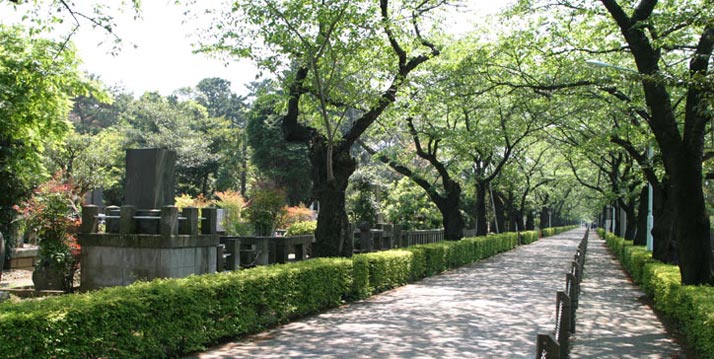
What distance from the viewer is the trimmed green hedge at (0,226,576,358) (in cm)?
566

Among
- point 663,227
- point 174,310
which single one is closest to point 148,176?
point 174,310

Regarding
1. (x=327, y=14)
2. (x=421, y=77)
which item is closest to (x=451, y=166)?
(x=421, y=77)

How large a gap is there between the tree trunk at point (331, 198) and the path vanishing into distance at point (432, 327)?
1558mm

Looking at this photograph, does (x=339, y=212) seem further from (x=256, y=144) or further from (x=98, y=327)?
(x=256, y=144)

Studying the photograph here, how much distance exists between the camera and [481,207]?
106 ft

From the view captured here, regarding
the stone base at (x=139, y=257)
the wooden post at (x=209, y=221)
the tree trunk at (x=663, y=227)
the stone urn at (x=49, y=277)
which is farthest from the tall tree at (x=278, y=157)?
the stone base at (x=139, y=257)

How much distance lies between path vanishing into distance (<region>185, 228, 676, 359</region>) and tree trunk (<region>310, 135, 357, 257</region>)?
156cm

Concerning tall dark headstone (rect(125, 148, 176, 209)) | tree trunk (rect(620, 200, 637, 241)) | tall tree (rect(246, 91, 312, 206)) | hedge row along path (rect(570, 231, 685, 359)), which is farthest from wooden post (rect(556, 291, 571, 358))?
tall tree (rect(246, 91, 312, 206))

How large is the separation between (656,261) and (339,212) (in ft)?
Answer: 28.1

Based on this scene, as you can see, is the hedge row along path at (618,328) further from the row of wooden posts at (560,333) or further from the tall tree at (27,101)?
the tall tree at (27,101)

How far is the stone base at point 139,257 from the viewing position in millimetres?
10891

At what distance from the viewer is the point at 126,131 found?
49.3 meters

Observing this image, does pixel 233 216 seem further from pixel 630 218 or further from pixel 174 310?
pixel 630 218

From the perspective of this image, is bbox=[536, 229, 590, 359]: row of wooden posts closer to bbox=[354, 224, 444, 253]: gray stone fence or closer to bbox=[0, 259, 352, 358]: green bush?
bbox=[0, 259, 352, 358]: green bush
